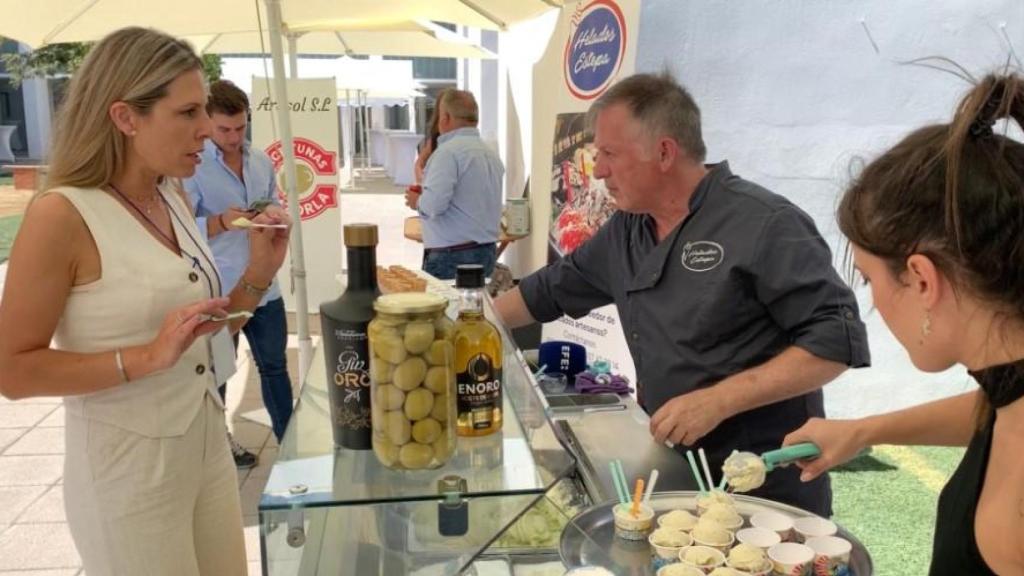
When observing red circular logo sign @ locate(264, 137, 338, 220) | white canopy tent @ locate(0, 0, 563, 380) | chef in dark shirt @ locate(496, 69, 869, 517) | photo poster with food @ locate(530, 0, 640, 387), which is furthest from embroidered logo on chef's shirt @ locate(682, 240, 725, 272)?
red circular logo sign @ locate(264, 137, 338, 220)

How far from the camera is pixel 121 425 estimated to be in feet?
5.91

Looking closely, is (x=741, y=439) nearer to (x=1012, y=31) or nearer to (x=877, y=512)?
(x=877, y=512)

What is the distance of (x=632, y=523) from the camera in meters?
1.32

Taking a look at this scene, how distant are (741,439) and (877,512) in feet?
8.18

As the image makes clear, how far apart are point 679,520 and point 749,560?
0.52 ft

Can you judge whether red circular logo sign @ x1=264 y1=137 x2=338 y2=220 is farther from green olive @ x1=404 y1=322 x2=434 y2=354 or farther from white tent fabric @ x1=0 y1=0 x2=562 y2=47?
green olive @ x1=404 y1=322 x2=434 y2=354

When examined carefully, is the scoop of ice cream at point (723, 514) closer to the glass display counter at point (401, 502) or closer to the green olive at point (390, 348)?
the glass display counter at point (401, 502)

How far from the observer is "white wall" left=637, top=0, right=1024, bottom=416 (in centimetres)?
417

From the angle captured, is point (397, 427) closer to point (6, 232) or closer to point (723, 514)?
point (723, 514)

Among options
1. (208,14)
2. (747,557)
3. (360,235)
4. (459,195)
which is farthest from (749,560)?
(459,195)

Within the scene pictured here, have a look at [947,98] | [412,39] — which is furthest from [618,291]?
[412,39]

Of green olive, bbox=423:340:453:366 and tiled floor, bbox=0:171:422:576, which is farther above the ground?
green olive, bbox=423:340:453:366

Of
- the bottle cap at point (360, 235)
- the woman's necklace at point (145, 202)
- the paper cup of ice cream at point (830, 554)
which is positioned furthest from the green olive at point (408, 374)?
the woman's necklace at point (145, 202)

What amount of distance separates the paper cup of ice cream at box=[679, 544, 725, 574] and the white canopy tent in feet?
6.54
